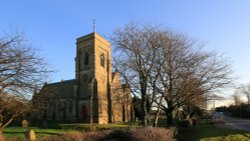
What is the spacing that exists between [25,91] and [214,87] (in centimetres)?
1614

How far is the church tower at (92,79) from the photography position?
42219mm

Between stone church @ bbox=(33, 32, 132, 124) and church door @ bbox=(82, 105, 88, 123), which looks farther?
church door @ bbox=(82, 105, 88, 123)

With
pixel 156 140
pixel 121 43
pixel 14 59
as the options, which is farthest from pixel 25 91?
pixel 121 43

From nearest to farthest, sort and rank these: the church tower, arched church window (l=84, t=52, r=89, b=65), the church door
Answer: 1. the church tower
2. the church door
3. arched church window (l=84, t=52, r=89, b=65)

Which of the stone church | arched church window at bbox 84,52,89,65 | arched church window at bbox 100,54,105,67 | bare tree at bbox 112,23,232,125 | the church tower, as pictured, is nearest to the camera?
bare tree at bbox 112,23,232,125

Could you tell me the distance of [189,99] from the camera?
2195 centimetres

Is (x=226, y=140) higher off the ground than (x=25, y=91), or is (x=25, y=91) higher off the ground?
(x=25, y=91)

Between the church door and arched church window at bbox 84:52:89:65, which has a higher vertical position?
arched church window at bbox 84:52:89:65

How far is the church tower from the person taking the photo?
42.2 meters

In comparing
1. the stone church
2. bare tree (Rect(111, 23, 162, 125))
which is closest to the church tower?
the stone church

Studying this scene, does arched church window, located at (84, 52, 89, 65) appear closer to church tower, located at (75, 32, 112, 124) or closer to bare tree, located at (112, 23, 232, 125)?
church tower, located at (75, 32, 112, 124)

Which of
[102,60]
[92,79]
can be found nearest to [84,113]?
[92,79]

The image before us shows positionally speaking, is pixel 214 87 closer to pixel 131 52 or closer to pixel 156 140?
pixel 131 52

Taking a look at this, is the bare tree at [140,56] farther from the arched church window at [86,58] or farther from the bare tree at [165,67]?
the arched church window at [86,58]
